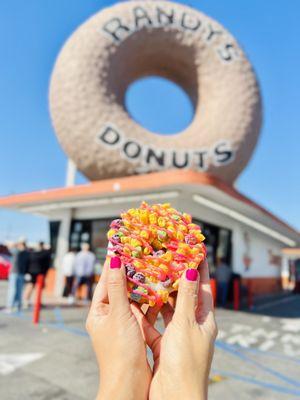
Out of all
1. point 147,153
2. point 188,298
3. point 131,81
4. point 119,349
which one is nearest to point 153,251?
point 188,298

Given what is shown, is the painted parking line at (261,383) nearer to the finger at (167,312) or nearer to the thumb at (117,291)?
Result: the finger at (167,312)

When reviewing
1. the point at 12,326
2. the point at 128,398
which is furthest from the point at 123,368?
the point at 12,326

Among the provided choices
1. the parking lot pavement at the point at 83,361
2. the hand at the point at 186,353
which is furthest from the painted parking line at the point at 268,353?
the hand at the point at 186,353

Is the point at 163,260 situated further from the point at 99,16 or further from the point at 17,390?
the point at 99,16

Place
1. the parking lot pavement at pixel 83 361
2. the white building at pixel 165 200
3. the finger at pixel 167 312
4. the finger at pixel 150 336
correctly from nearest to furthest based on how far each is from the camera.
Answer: the finger at pixel 150 336, the finger at pixel 167 312, the parking lot pavement at pixel 83 361, the white building at pixel 165 200

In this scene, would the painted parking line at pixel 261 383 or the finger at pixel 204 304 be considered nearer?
the finger at pixel 204 304

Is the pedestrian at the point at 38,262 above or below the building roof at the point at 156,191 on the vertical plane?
below

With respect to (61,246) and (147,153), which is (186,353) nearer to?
(147,153)

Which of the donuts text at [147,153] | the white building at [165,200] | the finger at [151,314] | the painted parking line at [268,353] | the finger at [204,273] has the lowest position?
the painted parking line at [268,353]
